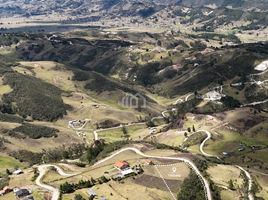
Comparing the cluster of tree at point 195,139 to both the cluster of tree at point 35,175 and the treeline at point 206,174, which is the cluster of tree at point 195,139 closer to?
the treeline at point 206,174

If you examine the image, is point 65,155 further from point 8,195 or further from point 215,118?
point 215,118

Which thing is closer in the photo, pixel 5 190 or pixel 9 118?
pixel 5 190

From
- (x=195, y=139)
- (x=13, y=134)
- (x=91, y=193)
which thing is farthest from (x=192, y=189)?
(x=13, y=134)

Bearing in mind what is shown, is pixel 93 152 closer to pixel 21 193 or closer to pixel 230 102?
pixel 21 193

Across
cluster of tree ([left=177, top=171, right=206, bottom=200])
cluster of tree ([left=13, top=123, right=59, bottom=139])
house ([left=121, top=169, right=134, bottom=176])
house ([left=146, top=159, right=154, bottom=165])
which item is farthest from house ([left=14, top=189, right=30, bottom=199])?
cluster of tree ([left=13, top=123, right=59, bottom=139])

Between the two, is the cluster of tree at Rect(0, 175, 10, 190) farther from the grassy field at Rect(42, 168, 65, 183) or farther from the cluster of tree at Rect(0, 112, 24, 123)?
the cluster of tree at Rect(0, 112, 24, 123)

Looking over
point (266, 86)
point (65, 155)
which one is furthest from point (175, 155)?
point (266, 86)
